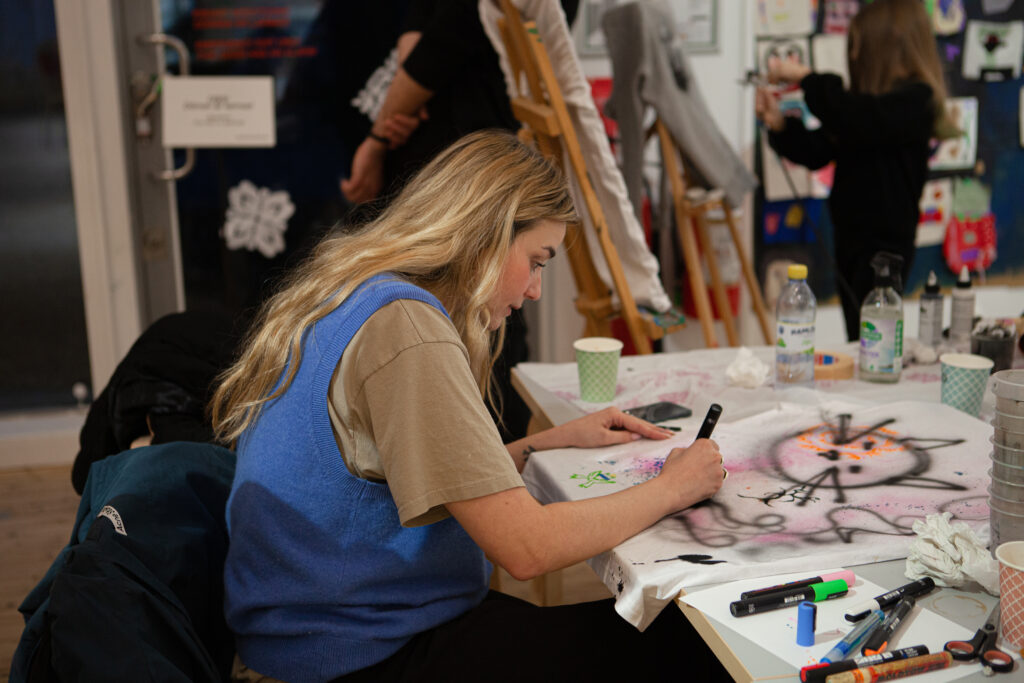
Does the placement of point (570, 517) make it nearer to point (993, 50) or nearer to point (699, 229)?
point (699, 229)

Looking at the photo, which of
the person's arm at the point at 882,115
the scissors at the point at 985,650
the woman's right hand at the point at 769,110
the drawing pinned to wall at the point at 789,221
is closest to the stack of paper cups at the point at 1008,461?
the scissors at the point at 985,650

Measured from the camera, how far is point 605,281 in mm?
2451

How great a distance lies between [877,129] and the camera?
2637 millimetres

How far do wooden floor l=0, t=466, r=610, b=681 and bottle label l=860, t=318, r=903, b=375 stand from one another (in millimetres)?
836

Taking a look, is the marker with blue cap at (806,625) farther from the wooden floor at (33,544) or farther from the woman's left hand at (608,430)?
the wooden floor at (33,544)

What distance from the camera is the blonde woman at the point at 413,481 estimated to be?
101 cm

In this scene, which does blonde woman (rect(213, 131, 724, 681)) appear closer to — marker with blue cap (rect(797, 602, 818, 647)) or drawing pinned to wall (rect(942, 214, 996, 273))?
marker with blue cap (rect(797, 602, 818, 647))

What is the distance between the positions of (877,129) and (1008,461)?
74.9 inches

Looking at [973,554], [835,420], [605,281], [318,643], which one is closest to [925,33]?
[605,281]

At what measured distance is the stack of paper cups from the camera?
3.16 ft

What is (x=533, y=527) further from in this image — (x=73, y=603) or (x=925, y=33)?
(x=925, y=33)

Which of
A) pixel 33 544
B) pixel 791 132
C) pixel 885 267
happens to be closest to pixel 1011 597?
pixel 885 267

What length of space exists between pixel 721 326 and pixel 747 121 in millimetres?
810

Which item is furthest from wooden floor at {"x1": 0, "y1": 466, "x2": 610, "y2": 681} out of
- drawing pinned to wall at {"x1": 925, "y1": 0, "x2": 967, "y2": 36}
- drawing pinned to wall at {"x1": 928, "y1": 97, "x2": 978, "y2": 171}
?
drawing pinned to wall at {"x1": 925, "y1": 0, "x2": 967, "y2": 36}
